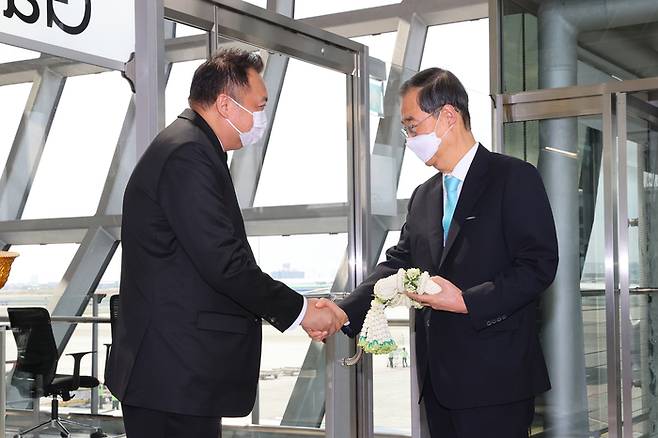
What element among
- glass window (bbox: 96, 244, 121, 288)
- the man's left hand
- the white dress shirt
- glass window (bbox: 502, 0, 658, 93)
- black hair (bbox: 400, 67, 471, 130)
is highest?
glass window (bbox: 502, 0, 658, 93)

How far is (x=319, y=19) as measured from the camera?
8.15m

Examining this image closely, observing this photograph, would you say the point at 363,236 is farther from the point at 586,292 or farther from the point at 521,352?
the point at 521,352

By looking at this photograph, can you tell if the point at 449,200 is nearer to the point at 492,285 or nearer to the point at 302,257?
the point at 492,285

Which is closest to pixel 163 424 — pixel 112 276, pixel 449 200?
pixel 449 200

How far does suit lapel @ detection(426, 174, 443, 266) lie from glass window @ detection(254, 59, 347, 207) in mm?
1403

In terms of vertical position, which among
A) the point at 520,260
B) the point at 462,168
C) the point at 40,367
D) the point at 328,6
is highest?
the point at 328,6

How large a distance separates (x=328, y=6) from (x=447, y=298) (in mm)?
5754

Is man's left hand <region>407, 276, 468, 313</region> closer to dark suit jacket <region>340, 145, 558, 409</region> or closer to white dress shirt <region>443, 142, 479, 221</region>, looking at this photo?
dark suit jacket <region>340, 145, 558, 409</region>

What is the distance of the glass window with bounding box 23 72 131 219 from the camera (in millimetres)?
3951

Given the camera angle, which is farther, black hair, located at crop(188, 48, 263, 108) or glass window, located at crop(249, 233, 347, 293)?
glass window, located at crop(249, 233, 347, 293)

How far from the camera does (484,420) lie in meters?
2.75

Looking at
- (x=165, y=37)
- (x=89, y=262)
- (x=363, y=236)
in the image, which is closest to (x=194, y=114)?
(x=165, y=37)

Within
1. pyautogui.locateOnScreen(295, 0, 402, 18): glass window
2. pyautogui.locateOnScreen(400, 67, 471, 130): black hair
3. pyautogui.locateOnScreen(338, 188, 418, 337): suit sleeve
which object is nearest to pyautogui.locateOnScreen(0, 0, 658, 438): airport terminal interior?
pyautogui.locateOnScreen(338, 188, 418, 337): suit sleeve

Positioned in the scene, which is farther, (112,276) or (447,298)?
(112,276)
